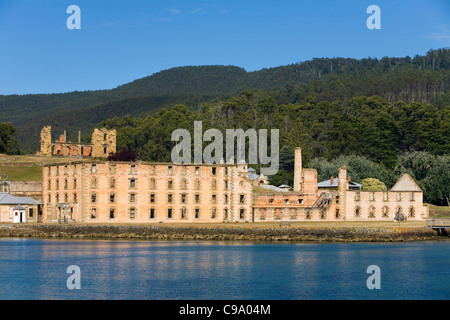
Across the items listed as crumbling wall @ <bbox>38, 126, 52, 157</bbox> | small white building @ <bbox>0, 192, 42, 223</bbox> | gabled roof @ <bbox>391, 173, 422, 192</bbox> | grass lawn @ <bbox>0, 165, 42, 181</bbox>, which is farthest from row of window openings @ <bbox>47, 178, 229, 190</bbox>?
crumbling wall @ <bbox>38, 126, 52, 157</bbox>

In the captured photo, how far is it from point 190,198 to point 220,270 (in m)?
35.4

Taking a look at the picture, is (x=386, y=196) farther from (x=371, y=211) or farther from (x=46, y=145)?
(x=46, y=145)

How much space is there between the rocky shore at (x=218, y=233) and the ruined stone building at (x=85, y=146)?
64.5 metres

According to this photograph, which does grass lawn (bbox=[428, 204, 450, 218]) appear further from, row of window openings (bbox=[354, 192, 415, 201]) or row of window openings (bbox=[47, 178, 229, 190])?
row of window openings (bbox=[47, 178, 229, 190])

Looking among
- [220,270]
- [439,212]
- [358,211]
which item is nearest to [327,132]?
[439,212]

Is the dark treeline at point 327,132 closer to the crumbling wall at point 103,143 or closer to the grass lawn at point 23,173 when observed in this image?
the crumbling wall at point 103,143

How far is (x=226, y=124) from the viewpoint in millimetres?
175000

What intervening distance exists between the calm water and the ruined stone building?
7212 cm

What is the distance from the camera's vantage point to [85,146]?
159750 millimetres

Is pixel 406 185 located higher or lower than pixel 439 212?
higher

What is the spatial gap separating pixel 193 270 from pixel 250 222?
3693 cm

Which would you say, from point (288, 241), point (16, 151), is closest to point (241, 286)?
point (288, 241)

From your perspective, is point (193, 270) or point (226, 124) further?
point (226, 124)

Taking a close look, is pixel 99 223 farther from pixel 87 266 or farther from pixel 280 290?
pixel 280 290
